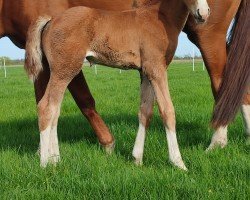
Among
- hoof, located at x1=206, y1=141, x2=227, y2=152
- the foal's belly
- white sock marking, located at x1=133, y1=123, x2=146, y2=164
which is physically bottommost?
hoof, located at x1=206, y1=141, x2=227, y2=152

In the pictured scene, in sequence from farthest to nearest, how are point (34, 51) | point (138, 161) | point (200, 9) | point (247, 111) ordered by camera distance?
1. point (247, 111)
2. point (138, 161)
3. point (34, 51)
4. point (200, 9)

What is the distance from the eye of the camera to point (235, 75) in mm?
4578

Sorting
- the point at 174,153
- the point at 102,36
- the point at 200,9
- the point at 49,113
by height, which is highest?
the point at 200,9

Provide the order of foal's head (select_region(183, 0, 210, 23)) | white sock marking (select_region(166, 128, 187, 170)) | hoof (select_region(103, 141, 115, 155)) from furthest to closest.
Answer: hoof (select_region(103, 141, 115, 155)) → white sock marking (select_region(166, 128, 187, 170)) → foal's head (select_region(183, 0, 210, 23))

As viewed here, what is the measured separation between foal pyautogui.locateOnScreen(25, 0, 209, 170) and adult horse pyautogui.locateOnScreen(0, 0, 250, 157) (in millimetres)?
670

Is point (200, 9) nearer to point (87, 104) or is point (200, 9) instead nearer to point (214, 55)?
point (214, 55)

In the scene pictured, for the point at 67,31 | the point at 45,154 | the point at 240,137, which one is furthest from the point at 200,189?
the point at 240,137

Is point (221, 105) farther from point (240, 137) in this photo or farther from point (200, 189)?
point (200, 189)

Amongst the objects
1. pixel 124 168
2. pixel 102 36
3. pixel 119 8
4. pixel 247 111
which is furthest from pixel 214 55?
pixel 124 168

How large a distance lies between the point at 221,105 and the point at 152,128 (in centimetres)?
160

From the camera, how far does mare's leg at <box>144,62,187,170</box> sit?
3830mm

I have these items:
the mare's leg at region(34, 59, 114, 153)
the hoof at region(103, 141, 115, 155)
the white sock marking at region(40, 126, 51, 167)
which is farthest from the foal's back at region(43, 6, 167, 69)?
the hoof at region(103, 141, 115, 155)

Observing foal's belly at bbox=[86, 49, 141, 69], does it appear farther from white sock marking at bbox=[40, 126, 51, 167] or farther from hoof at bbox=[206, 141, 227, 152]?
hoof at bbox=[206, 141, 227, 152]

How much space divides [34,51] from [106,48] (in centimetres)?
70
